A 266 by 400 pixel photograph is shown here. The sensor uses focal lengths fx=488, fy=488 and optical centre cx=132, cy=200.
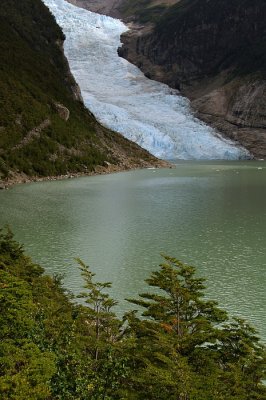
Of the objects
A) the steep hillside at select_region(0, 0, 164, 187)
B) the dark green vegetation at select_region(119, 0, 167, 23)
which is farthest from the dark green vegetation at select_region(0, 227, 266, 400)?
the dark green vegetation at select_region(119, 0, 167, 23)

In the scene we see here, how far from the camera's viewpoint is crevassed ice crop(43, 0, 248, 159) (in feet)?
297

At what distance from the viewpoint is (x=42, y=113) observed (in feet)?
189

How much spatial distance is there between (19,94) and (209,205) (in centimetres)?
3354

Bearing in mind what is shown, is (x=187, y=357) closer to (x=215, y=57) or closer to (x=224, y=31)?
(x=215, y=57)

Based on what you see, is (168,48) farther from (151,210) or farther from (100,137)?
(151,210)

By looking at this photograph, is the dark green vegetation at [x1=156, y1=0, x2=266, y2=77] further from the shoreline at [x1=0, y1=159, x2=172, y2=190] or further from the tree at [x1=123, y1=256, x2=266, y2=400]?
the tree at [x1=123, y1=256, x2=266, y2=400]

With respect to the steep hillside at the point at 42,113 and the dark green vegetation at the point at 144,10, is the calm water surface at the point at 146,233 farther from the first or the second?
the dark green vegetation at the point at 144,10

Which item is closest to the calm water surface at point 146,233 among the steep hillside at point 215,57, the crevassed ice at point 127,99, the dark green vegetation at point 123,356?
the dark green vegetation at point 123,356

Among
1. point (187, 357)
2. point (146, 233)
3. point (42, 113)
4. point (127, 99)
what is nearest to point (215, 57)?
point (127, 99)

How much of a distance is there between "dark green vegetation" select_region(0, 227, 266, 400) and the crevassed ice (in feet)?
259

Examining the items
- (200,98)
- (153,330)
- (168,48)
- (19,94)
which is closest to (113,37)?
(168,48)

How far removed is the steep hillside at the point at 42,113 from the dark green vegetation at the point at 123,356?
38.2m

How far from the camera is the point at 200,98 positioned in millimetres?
111188

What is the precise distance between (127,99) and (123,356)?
3849 inches
